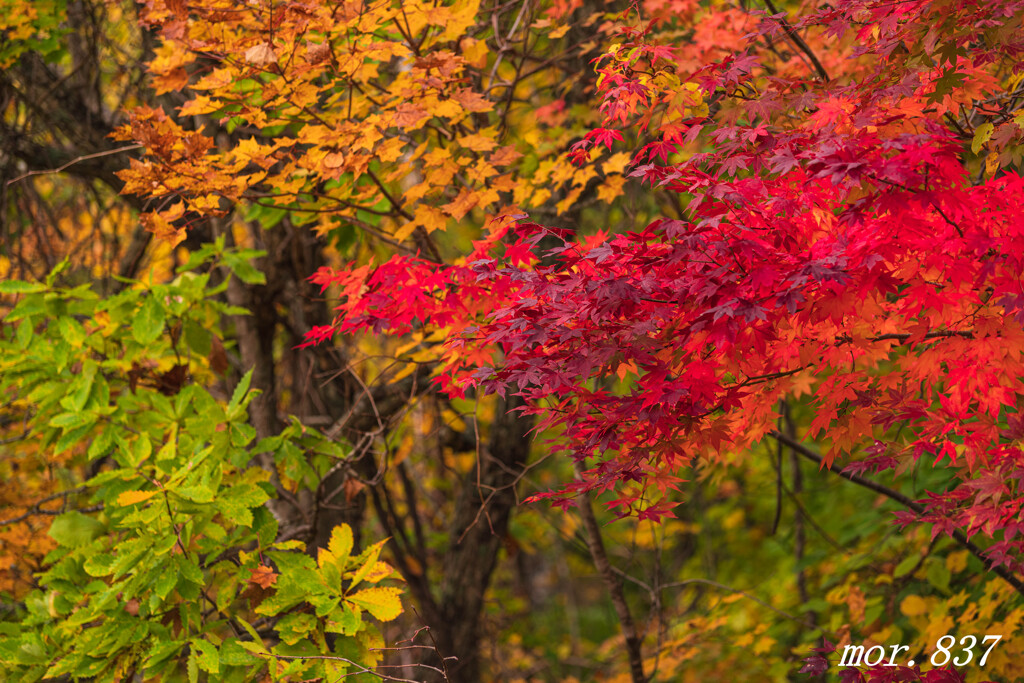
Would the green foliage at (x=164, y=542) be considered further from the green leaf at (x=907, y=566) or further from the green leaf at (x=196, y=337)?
the green leaf at (x=907, y=566)

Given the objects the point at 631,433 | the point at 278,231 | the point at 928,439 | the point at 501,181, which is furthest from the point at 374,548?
the point at 278,231

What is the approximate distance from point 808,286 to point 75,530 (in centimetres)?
291

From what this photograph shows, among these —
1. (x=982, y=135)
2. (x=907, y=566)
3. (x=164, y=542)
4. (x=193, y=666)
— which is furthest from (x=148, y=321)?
(x=907, y=566)

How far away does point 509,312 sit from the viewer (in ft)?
6.69

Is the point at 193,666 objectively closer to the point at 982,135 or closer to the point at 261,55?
the point at 261,55

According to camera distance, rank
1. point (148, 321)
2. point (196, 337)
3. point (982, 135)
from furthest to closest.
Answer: point (196, 337) → point (148, 321) → point (982, 135)

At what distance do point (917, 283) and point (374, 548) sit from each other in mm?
1914

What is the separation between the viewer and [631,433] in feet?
6.72

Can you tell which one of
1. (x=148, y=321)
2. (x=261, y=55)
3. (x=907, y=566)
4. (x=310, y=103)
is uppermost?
(x=261, y=55)

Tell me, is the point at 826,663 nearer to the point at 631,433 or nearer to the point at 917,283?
the point at 631,433

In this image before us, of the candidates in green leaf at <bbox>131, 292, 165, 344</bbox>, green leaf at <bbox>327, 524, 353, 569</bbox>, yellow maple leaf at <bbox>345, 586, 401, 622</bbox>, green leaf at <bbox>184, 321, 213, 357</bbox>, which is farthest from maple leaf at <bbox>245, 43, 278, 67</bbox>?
yellow maple leaf at <bbox>345, 586, 401, 622</bbox>

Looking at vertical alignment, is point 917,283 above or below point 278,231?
below

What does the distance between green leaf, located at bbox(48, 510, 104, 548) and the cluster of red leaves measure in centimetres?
165

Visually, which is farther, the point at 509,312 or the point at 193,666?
the point at 193,666
